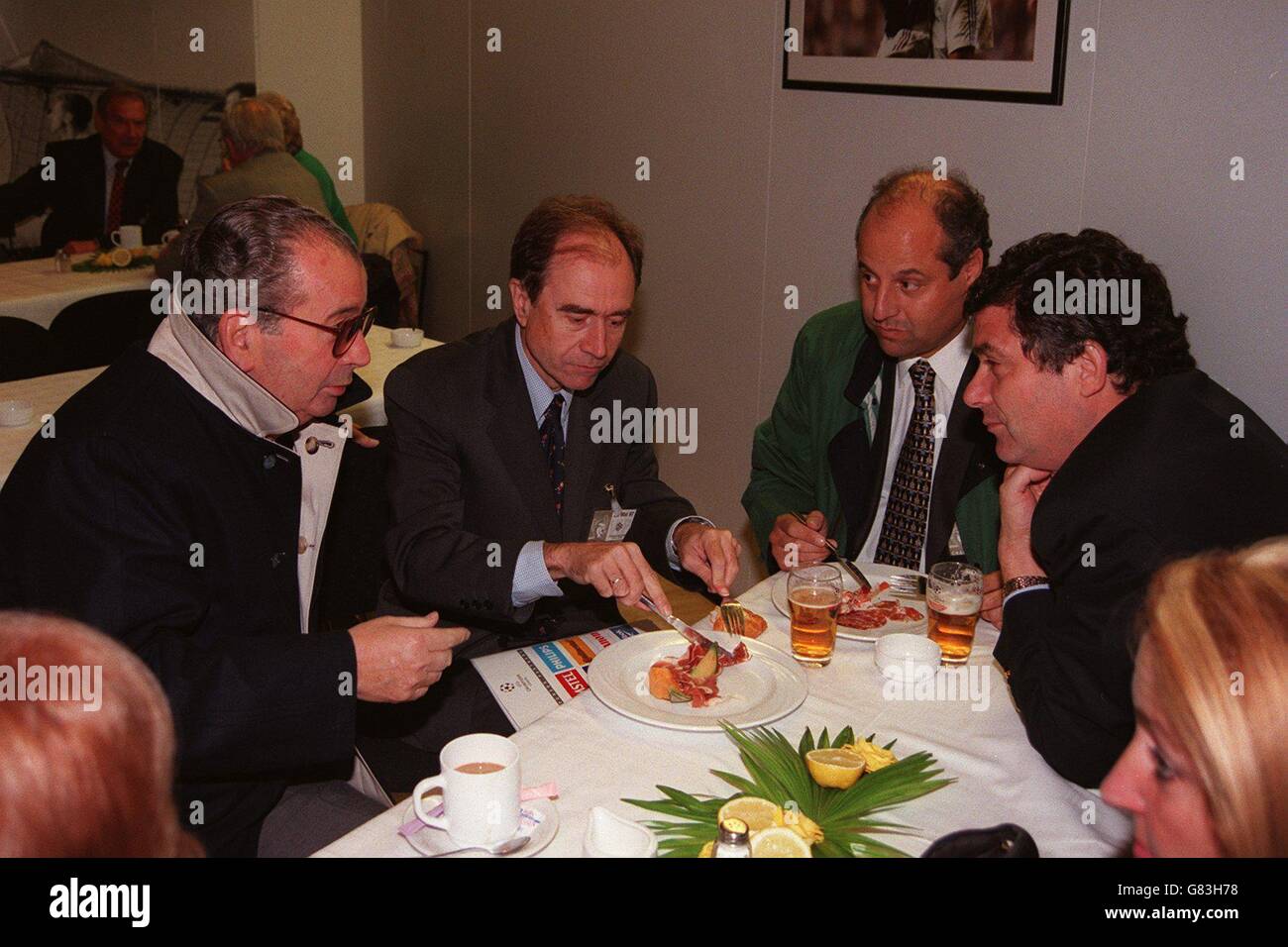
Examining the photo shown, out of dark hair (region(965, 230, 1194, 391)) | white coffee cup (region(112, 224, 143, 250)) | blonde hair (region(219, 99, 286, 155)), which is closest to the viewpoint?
dark hair (region(965, 230, 1194, 391))

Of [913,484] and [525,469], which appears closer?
[525,469]

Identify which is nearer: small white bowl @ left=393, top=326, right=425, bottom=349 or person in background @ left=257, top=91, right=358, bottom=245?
small white bowl @ left=393, top=326, right=425, bottom=349

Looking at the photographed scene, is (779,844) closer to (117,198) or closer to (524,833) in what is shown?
(524,833)

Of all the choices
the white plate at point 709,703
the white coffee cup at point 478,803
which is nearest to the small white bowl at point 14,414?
the white plate at point 709,703

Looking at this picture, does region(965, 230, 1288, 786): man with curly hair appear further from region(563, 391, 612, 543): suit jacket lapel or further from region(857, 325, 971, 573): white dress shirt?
region(563, 391, 612, 543): suit jacket lapel

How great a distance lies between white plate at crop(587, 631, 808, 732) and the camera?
1.77m

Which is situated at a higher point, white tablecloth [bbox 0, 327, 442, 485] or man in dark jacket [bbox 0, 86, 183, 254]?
man in dark jacket [bbox 0, 86, 183, 254]

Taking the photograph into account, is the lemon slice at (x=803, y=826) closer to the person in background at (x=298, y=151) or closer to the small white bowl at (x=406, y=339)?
the small white bowl at (x=406, y=339)

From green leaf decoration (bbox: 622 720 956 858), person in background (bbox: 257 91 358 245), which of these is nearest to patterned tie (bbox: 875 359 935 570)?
green leaf decoration (bbox: 622 720 956 858)

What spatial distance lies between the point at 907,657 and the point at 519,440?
41.7 inches

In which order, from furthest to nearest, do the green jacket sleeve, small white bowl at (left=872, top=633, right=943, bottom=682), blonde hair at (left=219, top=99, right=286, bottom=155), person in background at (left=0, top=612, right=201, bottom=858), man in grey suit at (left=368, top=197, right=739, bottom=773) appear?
1. blonde hair at (left=219, top=99, right=286, bottom=155)
2. the green jacket sleeve
3. man in grey suit at (left=368, top=197, right=739, bottom=773)
4. small white bowl at (left=872, top=633, right=943, bottom=682)
5. person in background at (left=0, top=612, right=201, bottom=858)

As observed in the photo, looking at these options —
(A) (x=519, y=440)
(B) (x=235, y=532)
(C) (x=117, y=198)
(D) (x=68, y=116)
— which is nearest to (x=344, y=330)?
(B) (x=235, y=532)

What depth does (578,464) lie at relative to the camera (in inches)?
107
